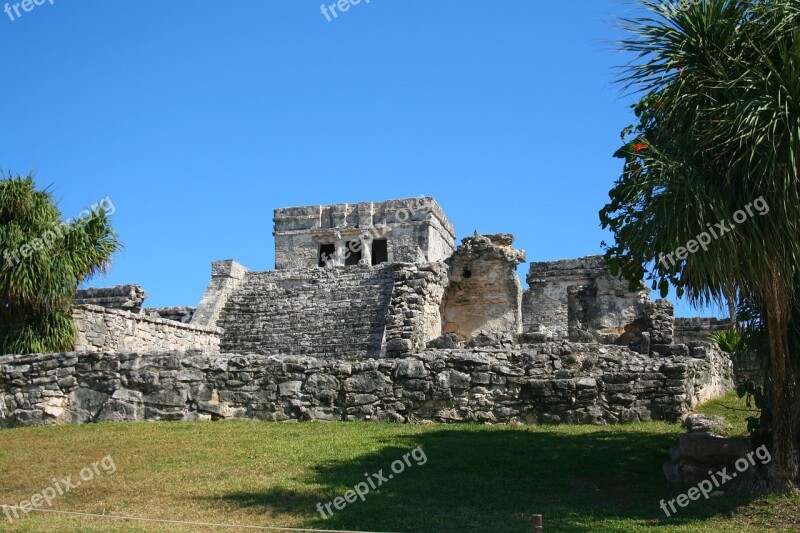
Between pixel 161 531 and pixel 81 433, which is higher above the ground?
pixel 81 433

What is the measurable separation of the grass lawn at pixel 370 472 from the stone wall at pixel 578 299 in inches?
413

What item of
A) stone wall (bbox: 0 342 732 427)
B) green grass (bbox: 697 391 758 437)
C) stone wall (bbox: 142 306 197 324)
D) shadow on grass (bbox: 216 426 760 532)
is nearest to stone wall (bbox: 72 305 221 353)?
stone wall (bbox: 0 342 732 427)

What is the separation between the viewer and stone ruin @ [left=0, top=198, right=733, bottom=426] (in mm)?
10461

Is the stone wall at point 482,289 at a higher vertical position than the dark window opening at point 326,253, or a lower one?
lower

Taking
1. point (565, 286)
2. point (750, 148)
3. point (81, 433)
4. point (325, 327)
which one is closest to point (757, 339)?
point (750, 148)

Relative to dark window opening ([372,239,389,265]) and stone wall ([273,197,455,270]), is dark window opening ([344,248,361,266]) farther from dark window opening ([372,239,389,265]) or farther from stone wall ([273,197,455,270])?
dark window opening ([372,239,389,265])

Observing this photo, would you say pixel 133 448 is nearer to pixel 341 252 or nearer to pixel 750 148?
pixel 750 148

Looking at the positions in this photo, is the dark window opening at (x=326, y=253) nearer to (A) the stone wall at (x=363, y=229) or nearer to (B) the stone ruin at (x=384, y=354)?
(A) the stone wall at (x=363, y=229)

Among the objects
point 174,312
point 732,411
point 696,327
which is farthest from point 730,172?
point 174,312

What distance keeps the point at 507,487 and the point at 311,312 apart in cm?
1173

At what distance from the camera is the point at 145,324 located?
17062 mm

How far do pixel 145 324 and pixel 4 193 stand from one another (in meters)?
4.04

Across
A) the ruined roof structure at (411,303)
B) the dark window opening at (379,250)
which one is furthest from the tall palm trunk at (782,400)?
the dark window opening at (379,250)

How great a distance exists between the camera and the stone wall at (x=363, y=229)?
3050 centimetres
